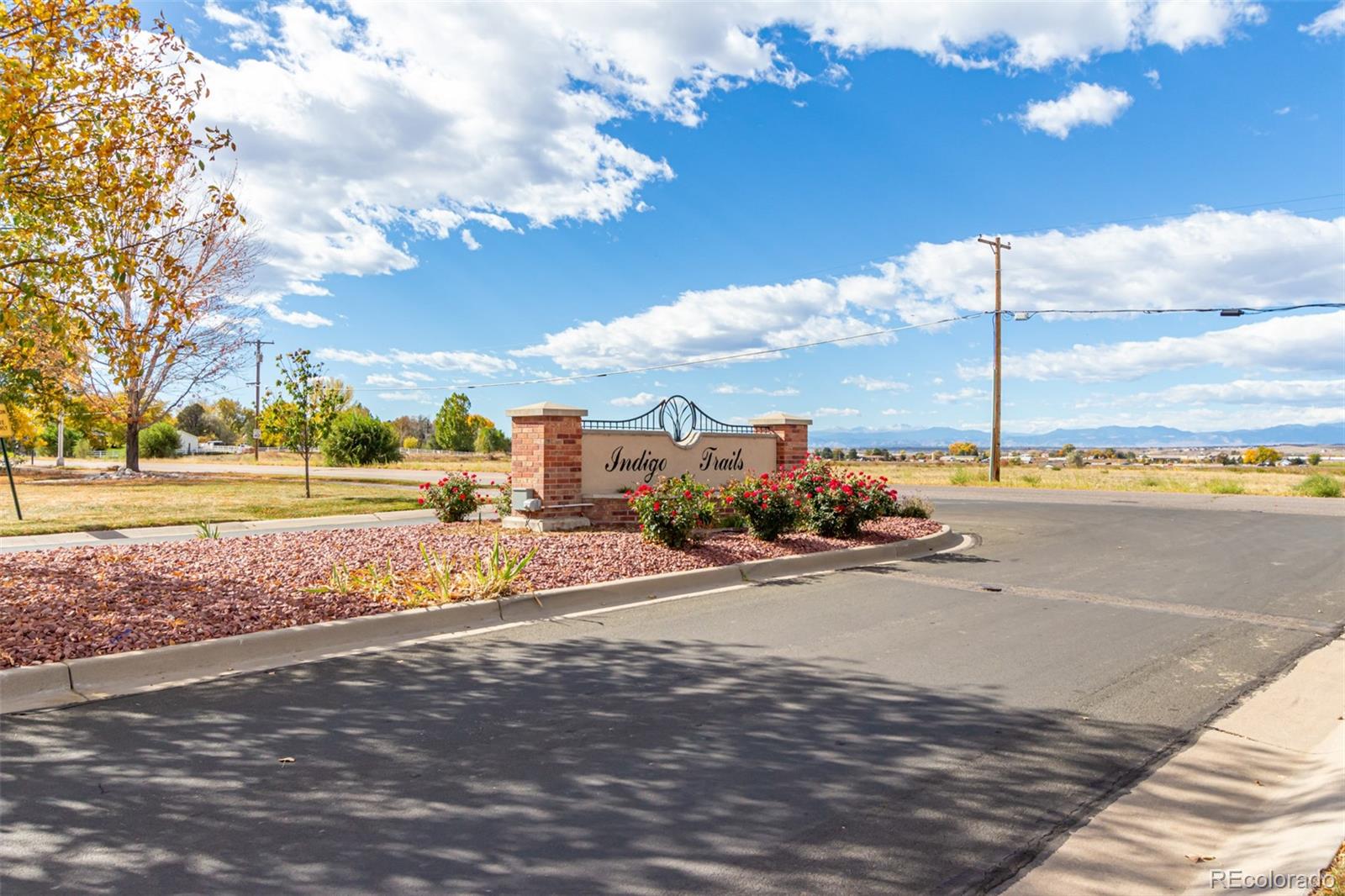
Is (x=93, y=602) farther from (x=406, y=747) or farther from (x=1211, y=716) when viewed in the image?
(x=1211, y=716)

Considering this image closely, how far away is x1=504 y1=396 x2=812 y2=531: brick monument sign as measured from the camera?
12.4 meters

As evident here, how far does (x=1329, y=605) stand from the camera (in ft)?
29.8

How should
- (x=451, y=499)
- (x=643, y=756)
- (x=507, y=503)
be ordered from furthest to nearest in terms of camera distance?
(x=451, y=499), (x=507, y=503), (x=643, y=756)

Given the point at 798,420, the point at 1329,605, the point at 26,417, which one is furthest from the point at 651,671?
the point at 26,417

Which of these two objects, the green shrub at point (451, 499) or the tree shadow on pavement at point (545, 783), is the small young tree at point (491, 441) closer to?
the green shrub at point (451, 499)

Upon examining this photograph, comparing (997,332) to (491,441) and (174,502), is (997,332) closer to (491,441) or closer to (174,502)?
(174,502)

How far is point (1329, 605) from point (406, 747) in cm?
959

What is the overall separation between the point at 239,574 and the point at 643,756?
542 cm

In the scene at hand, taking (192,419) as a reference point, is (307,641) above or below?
below

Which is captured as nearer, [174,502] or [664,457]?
[664,457]

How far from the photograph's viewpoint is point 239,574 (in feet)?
26.5

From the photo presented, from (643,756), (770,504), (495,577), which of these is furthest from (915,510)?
(643,756)

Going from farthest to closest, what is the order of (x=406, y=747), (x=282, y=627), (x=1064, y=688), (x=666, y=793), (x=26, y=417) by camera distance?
A: (x=26, y=417) < (x=282, y=627) < (x=1064, y=688) < (x=406, y=747) < (x=666, y=793)

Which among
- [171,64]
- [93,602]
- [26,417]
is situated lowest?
[93,602]
